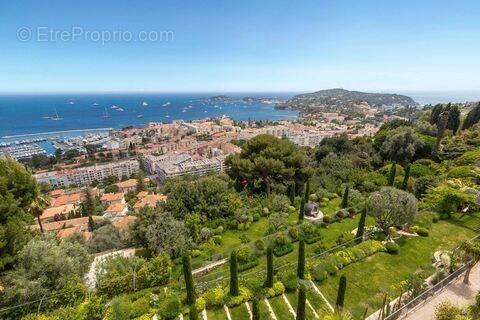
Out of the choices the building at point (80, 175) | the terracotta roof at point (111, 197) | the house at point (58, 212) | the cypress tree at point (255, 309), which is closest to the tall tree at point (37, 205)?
the cypress tree at point (255, 309)

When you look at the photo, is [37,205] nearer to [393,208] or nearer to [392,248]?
[392,248]

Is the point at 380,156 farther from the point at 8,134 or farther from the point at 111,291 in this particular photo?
the point at 8,134

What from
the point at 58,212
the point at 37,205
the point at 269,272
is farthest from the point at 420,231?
the point at 58,212

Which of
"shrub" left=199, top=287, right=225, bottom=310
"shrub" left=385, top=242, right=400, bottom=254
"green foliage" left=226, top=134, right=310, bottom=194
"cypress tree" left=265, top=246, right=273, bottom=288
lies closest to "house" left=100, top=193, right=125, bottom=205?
"green foliage" left=226, top=134, right=310, bottom=194

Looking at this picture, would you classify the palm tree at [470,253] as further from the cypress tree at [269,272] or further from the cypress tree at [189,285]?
the cypress tree at [189,285]

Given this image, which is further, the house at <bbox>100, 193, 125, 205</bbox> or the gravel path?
the house at <bbox>100, 193, 125, 205</bbox>

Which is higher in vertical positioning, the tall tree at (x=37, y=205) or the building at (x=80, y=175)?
the tall tree at (x=37, y=205)

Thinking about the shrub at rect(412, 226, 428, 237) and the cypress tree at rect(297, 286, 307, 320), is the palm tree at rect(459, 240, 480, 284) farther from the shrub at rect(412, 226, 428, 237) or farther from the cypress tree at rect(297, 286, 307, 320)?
the cypress tree at rect(297, 286, 307, 320)
